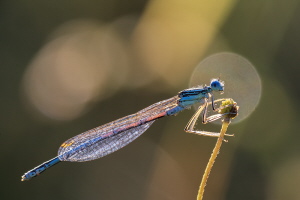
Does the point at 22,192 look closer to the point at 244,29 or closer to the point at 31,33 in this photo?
the point at 31,33

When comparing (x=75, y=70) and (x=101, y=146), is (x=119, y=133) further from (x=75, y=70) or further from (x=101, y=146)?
(x=75, y=70)

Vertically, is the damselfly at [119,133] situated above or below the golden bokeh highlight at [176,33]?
below

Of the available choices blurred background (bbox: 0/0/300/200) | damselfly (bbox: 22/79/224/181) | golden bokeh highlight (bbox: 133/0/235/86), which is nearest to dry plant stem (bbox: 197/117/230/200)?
damselfly (bbox: 22/79/224/181)

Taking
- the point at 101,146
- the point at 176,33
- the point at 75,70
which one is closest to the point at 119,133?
the point at 101,146

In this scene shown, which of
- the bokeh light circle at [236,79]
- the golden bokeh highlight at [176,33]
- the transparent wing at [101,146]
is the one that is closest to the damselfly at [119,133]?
the transparent wing at [101,146]

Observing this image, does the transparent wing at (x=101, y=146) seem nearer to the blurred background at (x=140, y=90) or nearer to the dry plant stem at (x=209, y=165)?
the dry plant stem at (x=209, y=165)
